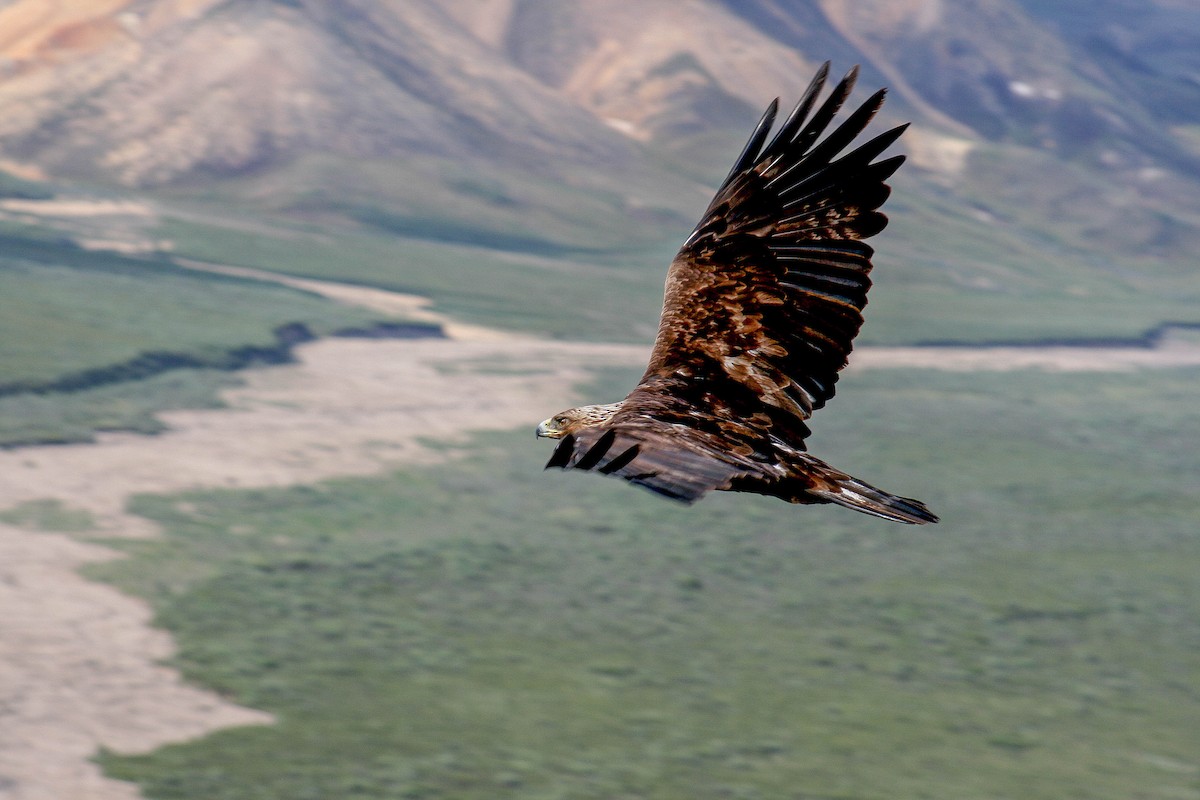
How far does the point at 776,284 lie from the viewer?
32.0 ft

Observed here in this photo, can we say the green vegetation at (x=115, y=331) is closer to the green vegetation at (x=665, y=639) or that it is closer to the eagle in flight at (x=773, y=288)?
the green vegetation at (x=665, y=639)

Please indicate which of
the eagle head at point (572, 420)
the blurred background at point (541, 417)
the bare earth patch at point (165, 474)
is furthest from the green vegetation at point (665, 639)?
the eagle head at point (572, 420)

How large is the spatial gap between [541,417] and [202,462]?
1673 centimetres

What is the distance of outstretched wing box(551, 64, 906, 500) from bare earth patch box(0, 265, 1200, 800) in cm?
1340

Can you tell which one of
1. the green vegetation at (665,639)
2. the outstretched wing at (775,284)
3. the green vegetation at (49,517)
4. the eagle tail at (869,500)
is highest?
the outstretched wing at (775,284)

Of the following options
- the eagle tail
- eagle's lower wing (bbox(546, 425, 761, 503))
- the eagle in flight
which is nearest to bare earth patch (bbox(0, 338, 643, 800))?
the eagle in flight

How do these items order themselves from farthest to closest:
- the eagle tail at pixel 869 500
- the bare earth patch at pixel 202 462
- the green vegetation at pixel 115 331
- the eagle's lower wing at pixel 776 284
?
the green vegetation at pixel 115 331 < the bare earth patch at pixel 202 462 < the eagle's lower wing at pixel 776 284 < the eagle tail at pixel 869 500

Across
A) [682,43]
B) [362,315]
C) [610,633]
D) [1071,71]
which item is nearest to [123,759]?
[610,633]

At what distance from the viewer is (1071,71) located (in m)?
163

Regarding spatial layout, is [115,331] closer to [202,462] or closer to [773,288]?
[202,462]

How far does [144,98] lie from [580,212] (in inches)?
1266

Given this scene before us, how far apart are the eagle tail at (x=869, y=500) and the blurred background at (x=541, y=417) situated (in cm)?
1255

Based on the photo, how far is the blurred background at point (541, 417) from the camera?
2425 centimetres

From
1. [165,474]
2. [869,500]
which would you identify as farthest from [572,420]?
[165,474]
